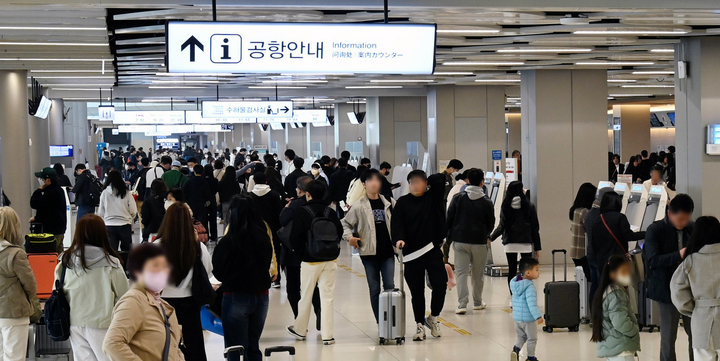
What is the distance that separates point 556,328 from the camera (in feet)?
28.9

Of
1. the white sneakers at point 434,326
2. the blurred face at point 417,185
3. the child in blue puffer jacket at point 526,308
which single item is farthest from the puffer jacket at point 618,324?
the white sneakers at point 434,326

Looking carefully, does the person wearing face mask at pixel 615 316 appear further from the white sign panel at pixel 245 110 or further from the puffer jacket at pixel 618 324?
Result: the white sign panel at pixel 245 110

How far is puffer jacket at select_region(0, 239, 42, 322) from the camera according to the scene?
5.93 metres

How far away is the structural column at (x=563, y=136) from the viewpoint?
1378 cm

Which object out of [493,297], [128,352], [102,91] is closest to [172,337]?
[128,352]

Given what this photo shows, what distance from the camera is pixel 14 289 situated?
19.8 feet

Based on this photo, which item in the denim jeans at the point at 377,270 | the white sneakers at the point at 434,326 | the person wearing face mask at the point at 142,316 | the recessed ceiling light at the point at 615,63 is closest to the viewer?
the person wearing face mask at the point at 142,316

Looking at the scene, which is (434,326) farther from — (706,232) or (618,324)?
(706,232)

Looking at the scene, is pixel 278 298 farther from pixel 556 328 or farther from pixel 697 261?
pixel 697 261

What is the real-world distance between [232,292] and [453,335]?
3328 millimetres

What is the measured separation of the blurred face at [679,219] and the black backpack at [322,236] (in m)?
2.94

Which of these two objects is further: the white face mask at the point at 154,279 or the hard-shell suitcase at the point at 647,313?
the hard-shell suitcase at the point at 647,313

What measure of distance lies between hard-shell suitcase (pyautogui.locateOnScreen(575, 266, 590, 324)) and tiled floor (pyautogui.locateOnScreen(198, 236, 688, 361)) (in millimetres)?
245

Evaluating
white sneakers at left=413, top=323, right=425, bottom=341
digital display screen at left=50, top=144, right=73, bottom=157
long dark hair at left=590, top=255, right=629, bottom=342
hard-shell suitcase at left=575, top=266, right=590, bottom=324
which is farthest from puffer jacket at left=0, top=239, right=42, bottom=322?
digital display screen at left=50, top=144, right=73, bottom=157
